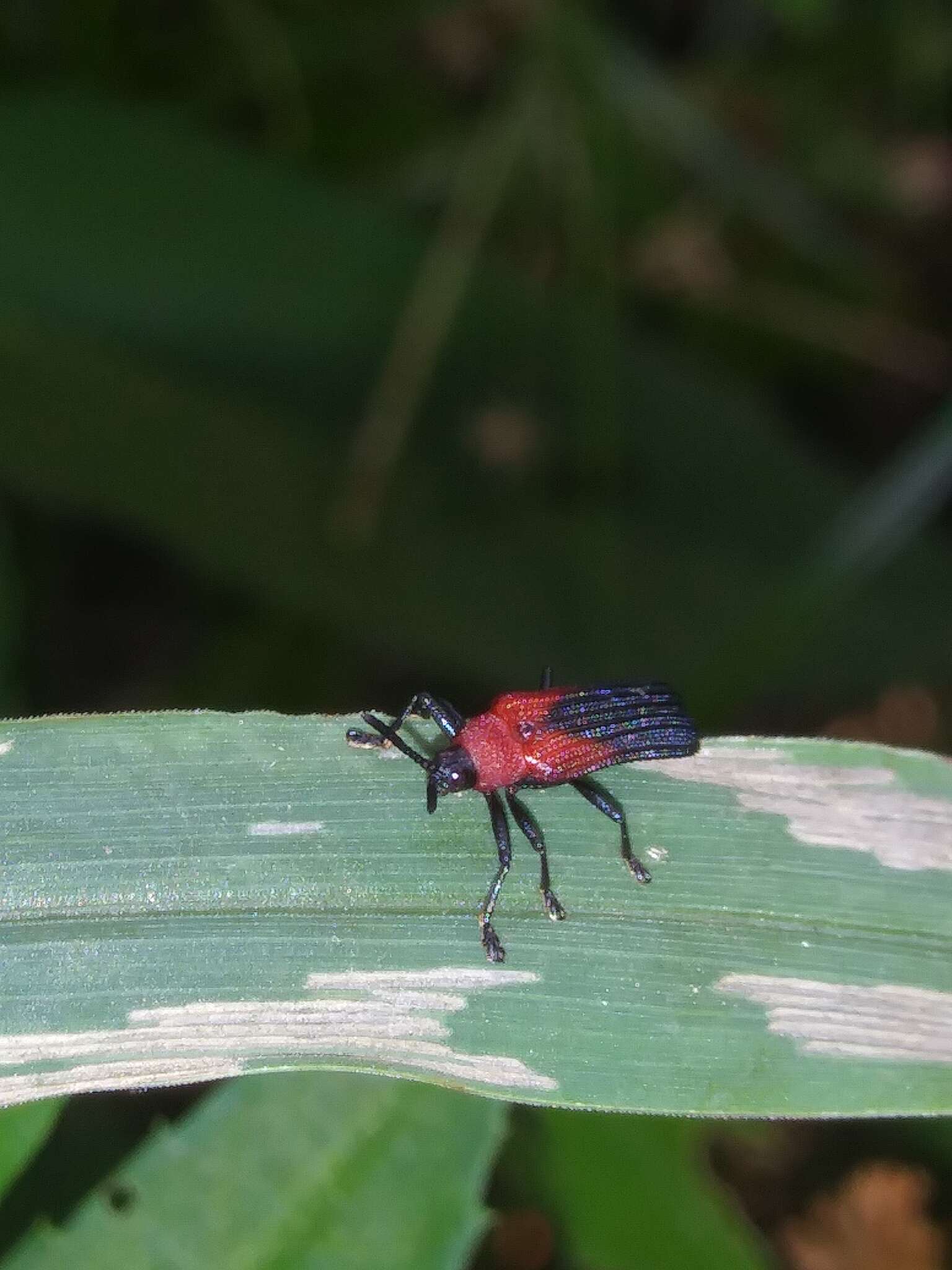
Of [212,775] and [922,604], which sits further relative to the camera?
[922,604]

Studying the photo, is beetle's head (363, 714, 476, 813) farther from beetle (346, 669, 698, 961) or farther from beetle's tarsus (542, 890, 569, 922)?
beetle's tarsus (542, 890, 569, 922)

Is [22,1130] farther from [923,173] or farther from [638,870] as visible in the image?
[923,173]

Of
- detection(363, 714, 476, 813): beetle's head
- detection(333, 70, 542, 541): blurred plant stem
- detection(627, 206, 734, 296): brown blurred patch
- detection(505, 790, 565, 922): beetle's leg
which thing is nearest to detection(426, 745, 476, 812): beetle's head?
detection(363, 714, 476, 813): beetle's head

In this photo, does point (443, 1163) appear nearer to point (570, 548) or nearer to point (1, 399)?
point (570, 548)

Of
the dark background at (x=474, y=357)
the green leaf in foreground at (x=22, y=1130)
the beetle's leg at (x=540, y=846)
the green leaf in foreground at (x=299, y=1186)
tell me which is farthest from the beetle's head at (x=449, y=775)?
the dark background at (x=474, y=357)

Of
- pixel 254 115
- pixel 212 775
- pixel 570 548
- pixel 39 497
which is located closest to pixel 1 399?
pixel 39 497

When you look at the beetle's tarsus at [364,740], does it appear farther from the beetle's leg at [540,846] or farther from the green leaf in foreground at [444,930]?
the beetle's leg at [540,846]
